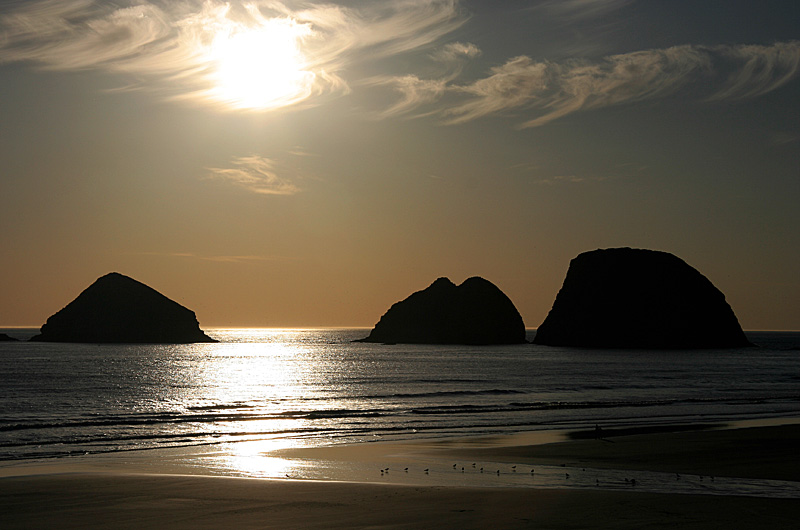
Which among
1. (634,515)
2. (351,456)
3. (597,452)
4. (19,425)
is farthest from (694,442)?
(19,425)

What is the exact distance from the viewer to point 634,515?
15.5 m

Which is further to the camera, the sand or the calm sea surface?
the calm sea surface

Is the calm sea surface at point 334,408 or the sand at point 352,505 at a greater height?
the sand at point 352,505

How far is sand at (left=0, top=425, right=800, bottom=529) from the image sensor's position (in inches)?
598

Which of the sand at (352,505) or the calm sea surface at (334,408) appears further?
the calm sea surface at (334,408)

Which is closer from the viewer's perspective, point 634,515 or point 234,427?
point 634,515

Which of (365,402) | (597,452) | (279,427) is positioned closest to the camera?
(597,452)

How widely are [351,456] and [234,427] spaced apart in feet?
44.3

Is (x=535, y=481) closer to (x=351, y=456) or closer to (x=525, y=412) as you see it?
(x=351, y=456)

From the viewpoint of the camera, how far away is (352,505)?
55.9ft

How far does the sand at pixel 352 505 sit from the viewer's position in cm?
1519

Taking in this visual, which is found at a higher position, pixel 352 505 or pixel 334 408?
pixel 352 505

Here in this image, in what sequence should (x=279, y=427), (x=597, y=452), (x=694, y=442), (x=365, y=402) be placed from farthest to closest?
(x=365, y=402), (x=279, y=427), (x=694, y=442), (x=597, y=452)

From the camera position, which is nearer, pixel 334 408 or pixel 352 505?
pixel 352 505
